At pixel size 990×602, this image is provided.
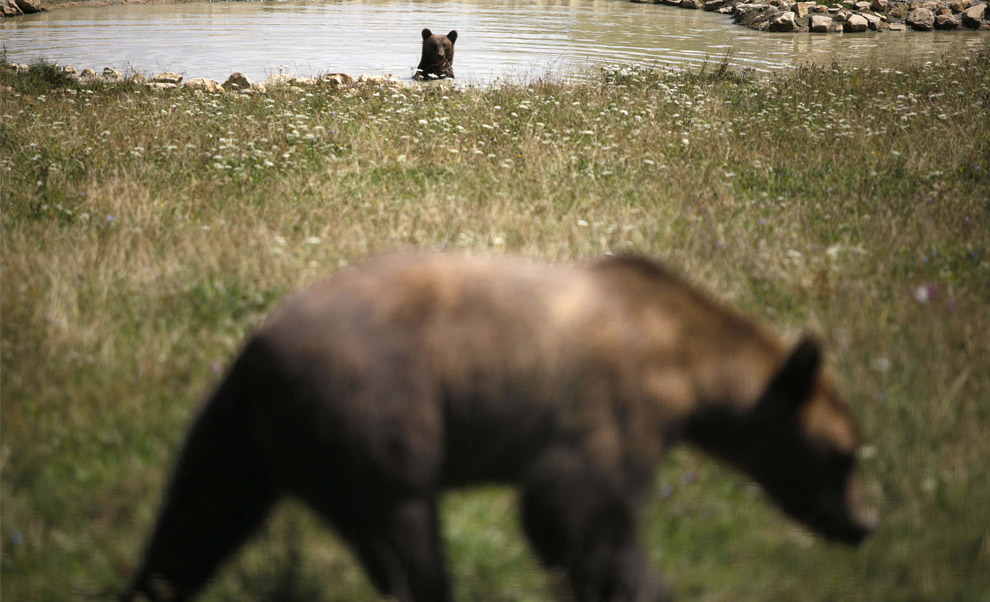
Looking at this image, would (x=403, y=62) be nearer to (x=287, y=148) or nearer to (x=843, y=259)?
(x=287, y=148)

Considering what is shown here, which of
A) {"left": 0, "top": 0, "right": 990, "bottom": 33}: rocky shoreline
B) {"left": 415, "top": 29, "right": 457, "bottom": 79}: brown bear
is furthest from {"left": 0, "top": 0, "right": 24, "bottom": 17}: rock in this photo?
{"left": 415, "top": 29, "right": 457, "bottom": 79}: brown bear

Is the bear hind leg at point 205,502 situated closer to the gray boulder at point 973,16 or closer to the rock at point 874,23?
the rock at point 874,23

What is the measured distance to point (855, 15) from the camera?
30031 mm

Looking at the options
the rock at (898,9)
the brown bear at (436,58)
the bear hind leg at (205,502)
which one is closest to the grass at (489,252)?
the bear hind leg at (205,502)

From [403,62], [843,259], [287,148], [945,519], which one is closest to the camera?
[945,519]

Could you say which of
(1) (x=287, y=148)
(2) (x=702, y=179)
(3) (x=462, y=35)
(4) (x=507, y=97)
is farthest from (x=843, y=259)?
(3) (x=462, y=35)

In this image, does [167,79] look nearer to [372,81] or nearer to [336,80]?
[336,80]

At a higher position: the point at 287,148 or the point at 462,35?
the point at 462,35

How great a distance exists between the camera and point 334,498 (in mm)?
2176

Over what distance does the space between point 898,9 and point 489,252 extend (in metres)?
33.8

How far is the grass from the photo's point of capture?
2.84 m

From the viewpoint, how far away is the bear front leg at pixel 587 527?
7.29ft

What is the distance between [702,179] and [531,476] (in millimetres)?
5294

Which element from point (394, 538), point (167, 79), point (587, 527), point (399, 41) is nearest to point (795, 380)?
point (587, 527)
